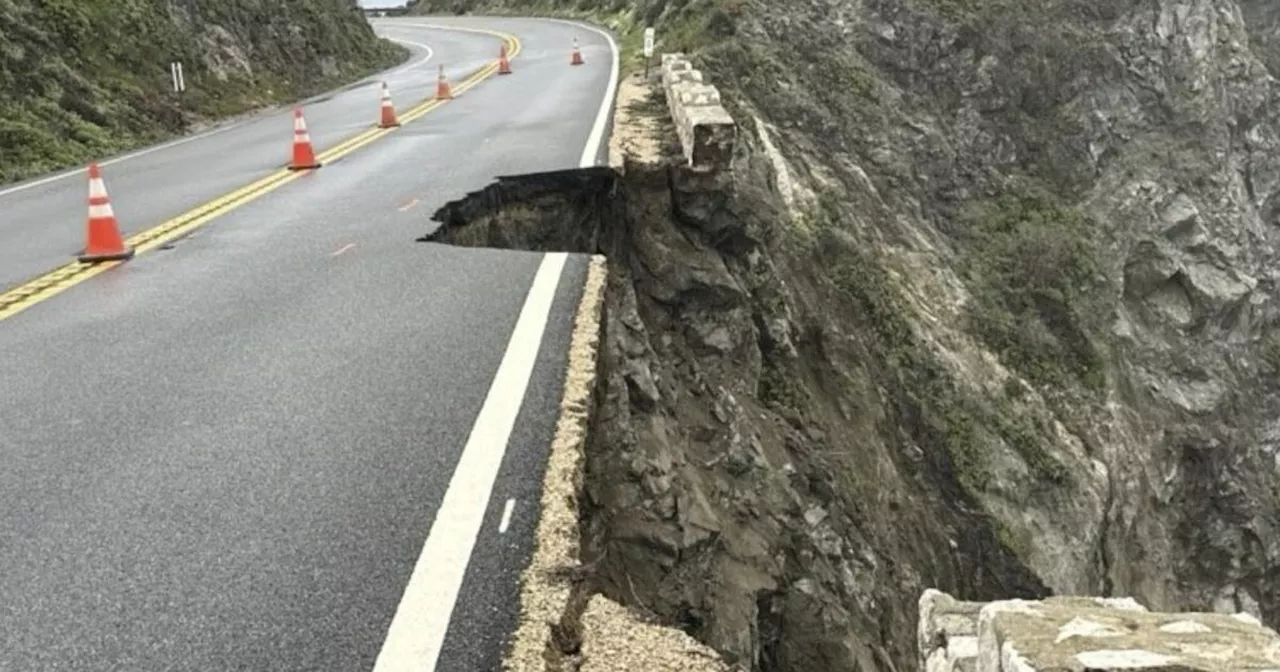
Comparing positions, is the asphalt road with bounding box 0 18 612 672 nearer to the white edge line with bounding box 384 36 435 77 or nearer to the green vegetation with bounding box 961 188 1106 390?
the green vegetation with bounding box 961 188 1106 390

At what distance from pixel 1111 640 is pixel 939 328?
697 inches

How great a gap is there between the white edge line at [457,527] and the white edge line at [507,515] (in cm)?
8

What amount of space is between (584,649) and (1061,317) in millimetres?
22610

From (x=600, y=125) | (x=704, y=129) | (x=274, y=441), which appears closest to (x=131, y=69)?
(x=600, y=125)

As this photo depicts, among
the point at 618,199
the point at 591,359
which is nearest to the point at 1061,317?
the point at 618,199

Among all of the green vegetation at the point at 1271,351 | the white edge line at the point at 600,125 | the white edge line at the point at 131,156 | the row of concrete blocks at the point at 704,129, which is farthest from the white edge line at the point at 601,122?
the green vegetation at the point at 1271,351

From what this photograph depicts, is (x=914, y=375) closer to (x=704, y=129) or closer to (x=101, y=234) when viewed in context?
(x=704, y=129)

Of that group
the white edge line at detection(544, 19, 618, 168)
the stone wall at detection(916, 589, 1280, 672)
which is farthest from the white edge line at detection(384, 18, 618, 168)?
the stone wall at detection(916, 589, 1280, 672)

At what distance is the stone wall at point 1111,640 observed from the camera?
251cm

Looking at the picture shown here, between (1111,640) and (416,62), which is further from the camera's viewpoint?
(416,62)

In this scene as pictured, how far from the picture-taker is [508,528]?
4.01 metres

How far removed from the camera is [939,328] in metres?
19.8

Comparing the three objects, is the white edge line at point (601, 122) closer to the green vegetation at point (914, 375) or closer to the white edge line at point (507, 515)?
the green vegetation at point (914, 375)

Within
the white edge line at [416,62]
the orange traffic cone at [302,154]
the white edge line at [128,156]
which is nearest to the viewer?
the orange traffic cone at [302,154]
